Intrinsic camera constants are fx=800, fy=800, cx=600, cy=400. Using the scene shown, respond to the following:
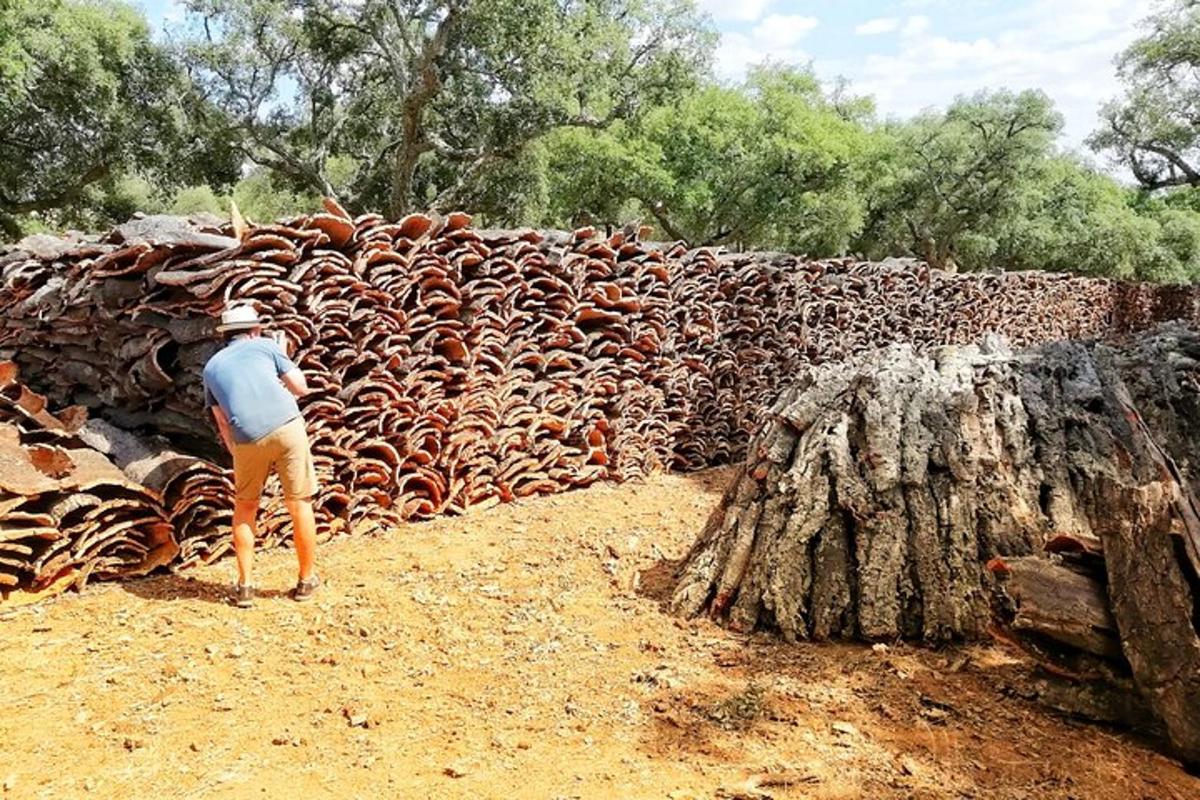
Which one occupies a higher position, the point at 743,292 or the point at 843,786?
the point at 743,292

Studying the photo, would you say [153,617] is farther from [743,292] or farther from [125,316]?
[743,292]

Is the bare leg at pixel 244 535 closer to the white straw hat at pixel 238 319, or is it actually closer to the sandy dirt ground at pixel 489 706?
the sandy dirt ground at pixel 489 706

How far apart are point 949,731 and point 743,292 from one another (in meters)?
6.23

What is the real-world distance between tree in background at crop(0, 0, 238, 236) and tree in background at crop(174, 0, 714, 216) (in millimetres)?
1012

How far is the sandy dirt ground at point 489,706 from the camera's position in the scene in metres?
3.05

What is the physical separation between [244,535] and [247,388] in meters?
0.89

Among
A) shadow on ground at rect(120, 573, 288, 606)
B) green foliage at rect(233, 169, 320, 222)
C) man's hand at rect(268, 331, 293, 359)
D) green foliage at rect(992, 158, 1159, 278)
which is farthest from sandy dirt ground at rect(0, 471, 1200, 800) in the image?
green foliage at rect(992, 158, 1159, 278)

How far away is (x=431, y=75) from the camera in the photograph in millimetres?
18031

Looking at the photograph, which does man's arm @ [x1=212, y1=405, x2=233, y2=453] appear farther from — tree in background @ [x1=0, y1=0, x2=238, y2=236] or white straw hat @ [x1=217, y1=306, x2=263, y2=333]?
tree in background @ [x1=0, y1=0, x2=238, y2=236]

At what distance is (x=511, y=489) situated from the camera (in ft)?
22.8

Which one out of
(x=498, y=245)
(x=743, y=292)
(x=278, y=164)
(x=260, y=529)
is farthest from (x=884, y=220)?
(x=260, y=529)

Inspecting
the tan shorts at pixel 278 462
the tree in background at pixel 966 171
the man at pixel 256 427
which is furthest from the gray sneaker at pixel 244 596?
the tree in background at pixel 966 171

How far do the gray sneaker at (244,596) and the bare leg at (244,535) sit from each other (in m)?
0.03

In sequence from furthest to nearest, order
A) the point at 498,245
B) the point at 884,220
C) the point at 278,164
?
the point at 884,220
the point at 278,164
the point at 498,245
